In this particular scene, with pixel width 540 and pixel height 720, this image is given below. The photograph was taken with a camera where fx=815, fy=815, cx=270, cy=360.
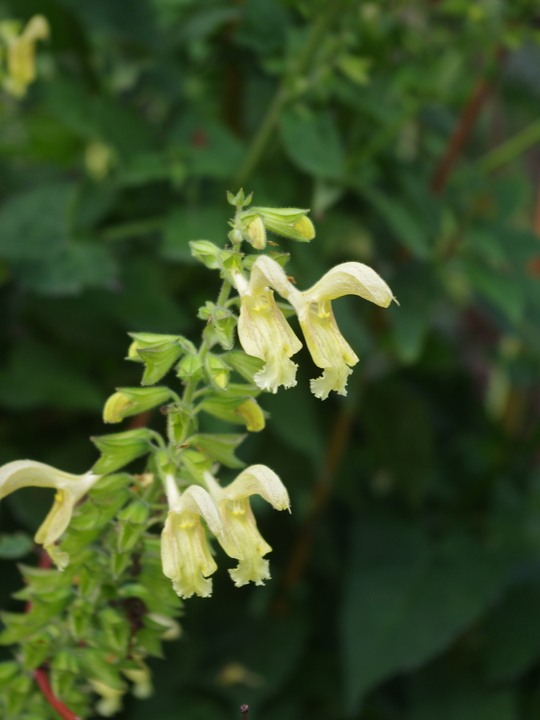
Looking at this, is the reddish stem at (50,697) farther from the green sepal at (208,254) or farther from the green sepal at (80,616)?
the green sepal at (208,254)

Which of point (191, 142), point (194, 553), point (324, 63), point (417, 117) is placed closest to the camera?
point (194, 553)

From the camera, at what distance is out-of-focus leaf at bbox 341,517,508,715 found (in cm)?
107

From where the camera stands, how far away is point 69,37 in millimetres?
1122

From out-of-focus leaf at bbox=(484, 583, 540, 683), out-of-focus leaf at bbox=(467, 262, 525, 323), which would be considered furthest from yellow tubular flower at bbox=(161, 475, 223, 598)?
out-of-focus leaf at bbox=(484, 583, 540, 683)

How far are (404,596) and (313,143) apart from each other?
680 millimetres

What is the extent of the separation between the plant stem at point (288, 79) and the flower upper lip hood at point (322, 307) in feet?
1.71

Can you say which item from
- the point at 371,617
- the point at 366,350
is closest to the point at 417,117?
the point at 366,350

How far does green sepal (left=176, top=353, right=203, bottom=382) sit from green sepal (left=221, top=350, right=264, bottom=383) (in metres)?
0.02

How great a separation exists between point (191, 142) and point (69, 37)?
0.25 meters

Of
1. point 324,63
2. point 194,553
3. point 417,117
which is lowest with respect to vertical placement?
point 194,553

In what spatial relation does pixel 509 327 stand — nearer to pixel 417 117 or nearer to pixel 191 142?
pixel 417 117

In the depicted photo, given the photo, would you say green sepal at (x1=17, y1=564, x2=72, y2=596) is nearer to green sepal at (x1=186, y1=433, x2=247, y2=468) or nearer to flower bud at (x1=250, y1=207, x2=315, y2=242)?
green sepal at (x1=186, y1=433, x2=247, y2=468)

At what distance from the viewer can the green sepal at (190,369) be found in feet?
1.46

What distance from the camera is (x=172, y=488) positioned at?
0.47 meters
